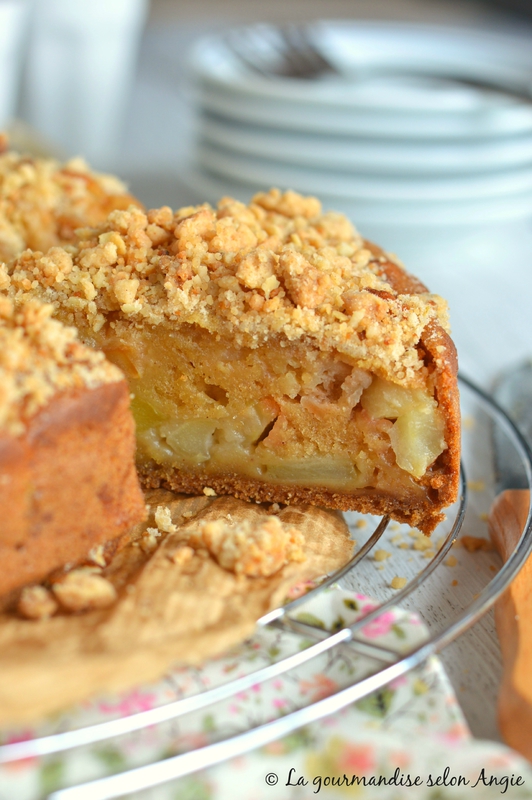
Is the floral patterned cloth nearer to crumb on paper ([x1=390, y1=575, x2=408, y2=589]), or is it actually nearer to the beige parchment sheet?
the beige parchment sheet

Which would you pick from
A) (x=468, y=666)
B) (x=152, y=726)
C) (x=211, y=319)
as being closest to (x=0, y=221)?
(x=211, y=319)

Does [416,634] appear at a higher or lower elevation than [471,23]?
lower

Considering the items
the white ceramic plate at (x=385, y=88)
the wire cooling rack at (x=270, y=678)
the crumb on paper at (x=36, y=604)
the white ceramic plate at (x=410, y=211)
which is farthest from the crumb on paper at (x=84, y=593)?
the white ceramic plate at (x=385, y=88)

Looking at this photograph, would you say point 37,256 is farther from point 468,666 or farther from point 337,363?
point 468,666

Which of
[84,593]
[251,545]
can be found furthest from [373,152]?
[84,593]

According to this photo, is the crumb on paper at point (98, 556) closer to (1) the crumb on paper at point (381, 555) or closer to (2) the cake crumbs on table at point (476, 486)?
(1) the crumb on paper at point (381, 555)

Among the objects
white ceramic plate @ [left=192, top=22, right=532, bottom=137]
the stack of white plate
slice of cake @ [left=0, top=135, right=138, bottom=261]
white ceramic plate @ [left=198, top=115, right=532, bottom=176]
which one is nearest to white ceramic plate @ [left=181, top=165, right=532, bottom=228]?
the stack of white plate
